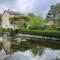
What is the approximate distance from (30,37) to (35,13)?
40 centimetres

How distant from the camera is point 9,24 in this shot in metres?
3.31

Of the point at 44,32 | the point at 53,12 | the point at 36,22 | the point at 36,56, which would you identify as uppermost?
the point at 53,12

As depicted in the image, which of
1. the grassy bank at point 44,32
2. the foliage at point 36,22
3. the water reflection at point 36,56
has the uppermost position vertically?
the foliage at point 36,22

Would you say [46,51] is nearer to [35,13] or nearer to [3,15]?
[35,13]

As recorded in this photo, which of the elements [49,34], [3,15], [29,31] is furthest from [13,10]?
[49,34]

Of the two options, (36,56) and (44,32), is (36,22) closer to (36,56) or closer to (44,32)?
(44,32)

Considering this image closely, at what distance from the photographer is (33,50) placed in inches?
128

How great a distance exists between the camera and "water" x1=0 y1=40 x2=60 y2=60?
318 cm

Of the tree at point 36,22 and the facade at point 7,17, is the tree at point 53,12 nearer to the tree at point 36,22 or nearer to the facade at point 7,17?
the tree at point 36,22

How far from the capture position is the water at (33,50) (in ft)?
10.4

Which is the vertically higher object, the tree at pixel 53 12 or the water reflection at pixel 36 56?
the tree at pixel 53 12

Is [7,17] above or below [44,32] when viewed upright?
above

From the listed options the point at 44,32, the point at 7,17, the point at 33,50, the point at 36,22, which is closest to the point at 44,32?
the point at 44,32

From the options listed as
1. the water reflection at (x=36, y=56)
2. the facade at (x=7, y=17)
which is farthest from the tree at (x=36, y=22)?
the water reflection at (x=36, y=56)
